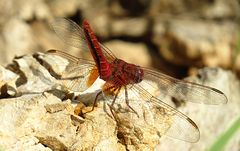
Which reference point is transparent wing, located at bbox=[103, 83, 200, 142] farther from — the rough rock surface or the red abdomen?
the red abdomen

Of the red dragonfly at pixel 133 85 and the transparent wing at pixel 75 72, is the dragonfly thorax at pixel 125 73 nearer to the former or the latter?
the red dragonfly at pixel 133 85

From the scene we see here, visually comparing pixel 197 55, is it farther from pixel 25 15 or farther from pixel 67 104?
pixel 67 104

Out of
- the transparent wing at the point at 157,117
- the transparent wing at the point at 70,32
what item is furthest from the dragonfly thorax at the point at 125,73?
the transparent wing at the point at 70,32

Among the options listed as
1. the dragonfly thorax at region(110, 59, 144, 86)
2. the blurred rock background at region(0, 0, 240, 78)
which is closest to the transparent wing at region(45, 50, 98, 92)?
the dragonfly thorax at region(110, 59, 144, 86)

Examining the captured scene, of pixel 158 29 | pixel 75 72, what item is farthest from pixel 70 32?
pixel 158 29

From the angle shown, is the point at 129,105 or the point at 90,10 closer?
the point at 129,105

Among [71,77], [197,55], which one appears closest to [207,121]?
[71,77]

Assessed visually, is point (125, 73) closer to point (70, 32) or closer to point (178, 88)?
point (178, 88)
